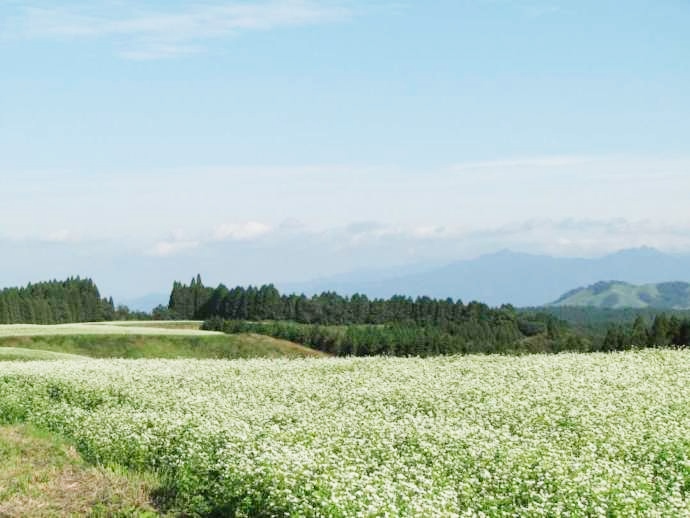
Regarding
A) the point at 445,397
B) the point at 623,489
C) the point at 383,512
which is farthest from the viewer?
the point at 445,397

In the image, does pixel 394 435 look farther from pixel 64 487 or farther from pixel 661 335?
pixel 661 335

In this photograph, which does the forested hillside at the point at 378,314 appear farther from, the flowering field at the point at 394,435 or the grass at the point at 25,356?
the flowering field at the point at 394,435

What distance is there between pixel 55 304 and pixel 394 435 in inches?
6302

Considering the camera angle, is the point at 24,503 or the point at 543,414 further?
the point at 543,414

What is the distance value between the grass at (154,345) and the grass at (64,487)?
54.0m

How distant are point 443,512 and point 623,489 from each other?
438cm

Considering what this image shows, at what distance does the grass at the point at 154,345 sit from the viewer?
266ft

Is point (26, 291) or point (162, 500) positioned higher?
point (26, 291)

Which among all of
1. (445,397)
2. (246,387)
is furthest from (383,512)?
(246,387)

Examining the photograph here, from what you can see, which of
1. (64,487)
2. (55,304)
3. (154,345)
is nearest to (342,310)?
(55,304)

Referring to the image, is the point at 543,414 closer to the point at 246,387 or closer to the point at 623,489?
the point at 623,489

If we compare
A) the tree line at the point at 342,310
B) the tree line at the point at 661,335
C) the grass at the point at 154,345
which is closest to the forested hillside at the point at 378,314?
the tree line at the point at 342,310

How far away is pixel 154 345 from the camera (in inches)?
3410

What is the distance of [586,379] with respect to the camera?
3419 centimetres
